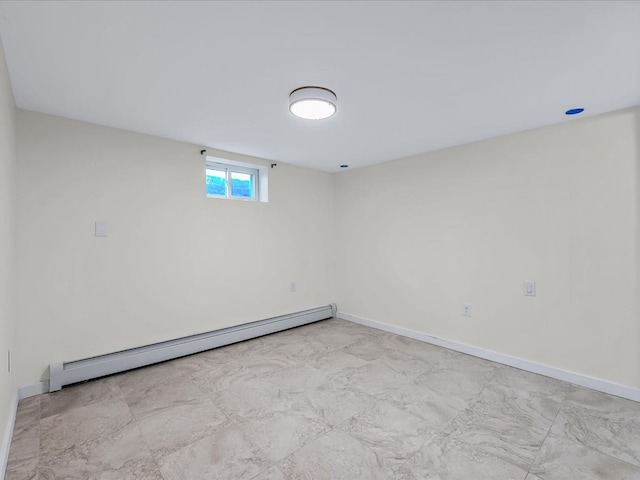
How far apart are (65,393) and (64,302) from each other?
70 centimetres

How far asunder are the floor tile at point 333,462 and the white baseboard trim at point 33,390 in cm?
209

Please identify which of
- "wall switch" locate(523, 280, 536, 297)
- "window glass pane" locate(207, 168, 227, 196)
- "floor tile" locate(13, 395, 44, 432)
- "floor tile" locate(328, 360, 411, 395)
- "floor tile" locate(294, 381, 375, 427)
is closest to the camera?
"floor tile" locate(13, 395, 44, 432)

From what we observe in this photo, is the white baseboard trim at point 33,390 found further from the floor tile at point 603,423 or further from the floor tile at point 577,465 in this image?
the floor tile at point 603,423

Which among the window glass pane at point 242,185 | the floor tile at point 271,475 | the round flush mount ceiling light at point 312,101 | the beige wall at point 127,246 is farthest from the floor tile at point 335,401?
the window glass pane at point 242,185

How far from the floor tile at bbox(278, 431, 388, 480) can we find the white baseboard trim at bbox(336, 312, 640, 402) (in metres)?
1.91

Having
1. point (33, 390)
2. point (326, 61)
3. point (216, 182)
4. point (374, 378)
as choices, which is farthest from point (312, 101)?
point (33, 390)

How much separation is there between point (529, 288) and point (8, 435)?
3938mm

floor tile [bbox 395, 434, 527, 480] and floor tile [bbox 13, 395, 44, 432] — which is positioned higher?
floor tile [bbox 13, 395, 44, 432]

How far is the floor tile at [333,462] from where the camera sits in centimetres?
156

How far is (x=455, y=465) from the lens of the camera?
163 centimetres

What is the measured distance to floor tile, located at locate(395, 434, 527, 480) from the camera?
1.55m

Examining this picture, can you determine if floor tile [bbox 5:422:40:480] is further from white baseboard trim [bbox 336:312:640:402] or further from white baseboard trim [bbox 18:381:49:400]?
white baseboard trim [bbox 336:312:640:402]

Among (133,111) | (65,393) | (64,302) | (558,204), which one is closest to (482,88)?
(558,204)

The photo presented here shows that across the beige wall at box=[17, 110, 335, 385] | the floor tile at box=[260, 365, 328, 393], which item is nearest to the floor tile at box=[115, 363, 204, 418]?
the beige wall at box=[17, 110, 335, 385]
